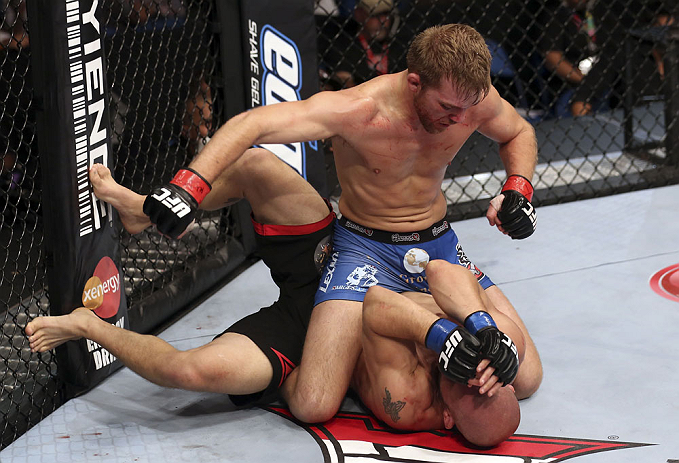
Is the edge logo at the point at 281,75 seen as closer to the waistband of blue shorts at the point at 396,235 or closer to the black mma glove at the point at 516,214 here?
the waistband of blue shorts at the point at 396,235

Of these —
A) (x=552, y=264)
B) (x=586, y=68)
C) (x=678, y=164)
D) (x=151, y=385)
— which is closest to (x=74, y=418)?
(x=151, y=385)

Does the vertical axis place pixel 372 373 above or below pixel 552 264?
above

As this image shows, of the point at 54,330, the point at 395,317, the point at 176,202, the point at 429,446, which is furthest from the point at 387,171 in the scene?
the point at 54,330

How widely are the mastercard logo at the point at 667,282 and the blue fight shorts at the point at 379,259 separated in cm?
84

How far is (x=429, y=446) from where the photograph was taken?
179 centimetres

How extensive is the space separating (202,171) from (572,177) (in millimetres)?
2403

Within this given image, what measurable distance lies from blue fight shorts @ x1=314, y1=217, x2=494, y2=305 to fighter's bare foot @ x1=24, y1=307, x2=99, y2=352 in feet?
1.86

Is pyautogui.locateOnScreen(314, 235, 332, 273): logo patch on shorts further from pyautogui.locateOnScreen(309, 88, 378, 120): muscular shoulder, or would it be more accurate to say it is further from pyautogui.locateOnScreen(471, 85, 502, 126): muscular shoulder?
pyautogui.locateOnScreen(471, 85, 502, 126): muscular shoulder

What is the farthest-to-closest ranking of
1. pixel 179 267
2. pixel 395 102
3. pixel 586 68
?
pixel 586 68, pixel 179 267, pixel 395 102

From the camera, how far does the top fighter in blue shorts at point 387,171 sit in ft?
5.73

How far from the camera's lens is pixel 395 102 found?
1.91m

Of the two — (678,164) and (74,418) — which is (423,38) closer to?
(74,418)

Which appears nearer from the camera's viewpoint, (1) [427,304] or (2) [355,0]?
→ (1) [427,304]

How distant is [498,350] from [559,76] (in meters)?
3.28
